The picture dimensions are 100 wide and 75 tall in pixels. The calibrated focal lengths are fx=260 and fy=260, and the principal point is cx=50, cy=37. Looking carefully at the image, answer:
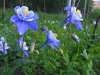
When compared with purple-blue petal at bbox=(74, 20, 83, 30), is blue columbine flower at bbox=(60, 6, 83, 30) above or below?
above

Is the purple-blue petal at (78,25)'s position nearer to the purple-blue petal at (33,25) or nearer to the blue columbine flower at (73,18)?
the blue columbine flower at (73,18)

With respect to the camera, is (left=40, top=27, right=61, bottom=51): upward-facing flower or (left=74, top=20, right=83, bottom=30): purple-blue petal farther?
(left=74, top=20, right=83, bottom=30): purple-blue petal

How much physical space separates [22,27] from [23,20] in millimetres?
46

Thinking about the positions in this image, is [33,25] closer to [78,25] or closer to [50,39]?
[50,39]

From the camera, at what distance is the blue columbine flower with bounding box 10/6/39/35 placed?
1019 millimetres

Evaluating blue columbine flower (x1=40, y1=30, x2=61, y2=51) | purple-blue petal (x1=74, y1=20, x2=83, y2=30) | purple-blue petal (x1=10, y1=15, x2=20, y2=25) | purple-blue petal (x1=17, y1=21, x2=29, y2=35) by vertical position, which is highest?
purple-blue petal (x1=10, y1=15, x2=20, y2=25)

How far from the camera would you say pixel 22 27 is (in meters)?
1.02

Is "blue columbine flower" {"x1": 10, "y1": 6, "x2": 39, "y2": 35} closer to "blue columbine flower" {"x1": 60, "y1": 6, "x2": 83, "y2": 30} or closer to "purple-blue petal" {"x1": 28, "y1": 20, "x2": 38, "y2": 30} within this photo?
"purple-blue petal" {"x1": 28, "y1": 20, "x2": 38, "y2": 30}

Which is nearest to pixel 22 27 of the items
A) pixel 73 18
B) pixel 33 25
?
pixel 33 25

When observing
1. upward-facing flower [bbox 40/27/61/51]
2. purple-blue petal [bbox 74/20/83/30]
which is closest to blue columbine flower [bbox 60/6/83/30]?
purple-blue petal [bbox 74/20/83/30]

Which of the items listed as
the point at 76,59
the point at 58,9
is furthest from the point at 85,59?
the point at 58,9

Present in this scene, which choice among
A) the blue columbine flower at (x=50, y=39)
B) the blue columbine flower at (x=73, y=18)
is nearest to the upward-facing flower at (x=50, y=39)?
the blue columbine flower at (x=50, y=39)

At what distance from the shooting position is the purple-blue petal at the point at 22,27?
101 cm

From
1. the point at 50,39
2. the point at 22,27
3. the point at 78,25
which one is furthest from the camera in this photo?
the point at 78,25
